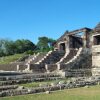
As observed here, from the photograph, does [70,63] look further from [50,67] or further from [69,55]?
[69,55]

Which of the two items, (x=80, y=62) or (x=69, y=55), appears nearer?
(x=80, y=62)

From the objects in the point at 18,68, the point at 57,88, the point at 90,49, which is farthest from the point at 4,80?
the point at 90,49

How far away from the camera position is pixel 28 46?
87.9m

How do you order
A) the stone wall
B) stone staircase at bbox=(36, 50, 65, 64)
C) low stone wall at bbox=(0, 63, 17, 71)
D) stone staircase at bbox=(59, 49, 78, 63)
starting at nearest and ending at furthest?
the stone wall → stone staircase at bbox=(59, 49, 78, 63) → stone staircase at bbox=(36, 50, 65, 64) → low stone wall at bbox=(0, 63, 17, 71)

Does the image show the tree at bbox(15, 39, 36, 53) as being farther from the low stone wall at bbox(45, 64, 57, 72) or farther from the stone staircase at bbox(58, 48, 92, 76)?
the low stone wall at bbox(45, 64, 57, 72)

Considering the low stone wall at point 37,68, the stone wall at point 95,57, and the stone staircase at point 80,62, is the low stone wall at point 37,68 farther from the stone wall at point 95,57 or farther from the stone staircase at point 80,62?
the stone wall at point 95,57

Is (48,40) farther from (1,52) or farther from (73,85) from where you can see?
(73,85)

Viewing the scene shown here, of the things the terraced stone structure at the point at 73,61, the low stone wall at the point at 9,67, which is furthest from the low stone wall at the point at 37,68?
the low stone wall at the point at 9,67

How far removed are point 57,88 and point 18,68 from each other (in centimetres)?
1447

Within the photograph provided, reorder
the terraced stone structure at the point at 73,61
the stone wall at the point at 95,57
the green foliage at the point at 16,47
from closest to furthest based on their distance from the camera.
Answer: the terraced stone structure at the point at 73,61 → the stone wall at the point at 95,57 → the green foliage at the point at 16,47

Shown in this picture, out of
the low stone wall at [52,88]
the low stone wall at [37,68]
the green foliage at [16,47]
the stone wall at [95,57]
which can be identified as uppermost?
the green foliage at [16,47]

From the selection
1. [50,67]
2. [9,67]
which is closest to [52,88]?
[50,67]

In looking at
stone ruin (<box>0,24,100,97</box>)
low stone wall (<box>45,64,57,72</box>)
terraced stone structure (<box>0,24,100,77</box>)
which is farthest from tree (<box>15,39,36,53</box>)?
low stone wall (<box>45,64,57,72</box>)

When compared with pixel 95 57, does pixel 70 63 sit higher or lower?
lower
